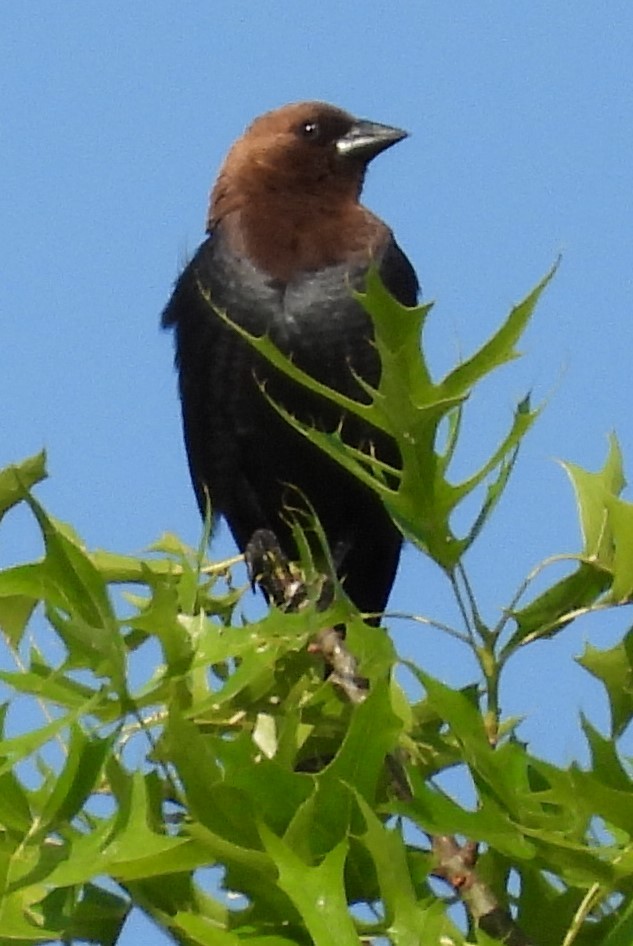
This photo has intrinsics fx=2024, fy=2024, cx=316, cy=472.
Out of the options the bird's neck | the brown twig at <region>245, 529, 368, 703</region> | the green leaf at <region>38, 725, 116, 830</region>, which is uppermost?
the bird's neck

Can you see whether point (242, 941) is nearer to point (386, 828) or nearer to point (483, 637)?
point (386, 828)

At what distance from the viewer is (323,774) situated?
66.9 inches

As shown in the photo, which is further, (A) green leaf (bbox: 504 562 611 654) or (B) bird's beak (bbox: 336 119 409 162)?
(B) bird's beak (bbox: 336 119 409 162)

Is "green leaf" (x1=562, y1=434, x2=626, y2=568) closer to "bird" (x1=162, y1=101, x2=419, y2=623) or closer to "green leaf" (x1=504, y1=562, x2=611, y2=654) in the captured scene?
"green leaf" (x1=504, y1=562, x2=611, y2=654)

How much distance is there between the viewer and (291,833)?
167cm

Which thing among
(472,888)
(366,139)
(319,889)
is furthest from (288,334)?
(319,889)

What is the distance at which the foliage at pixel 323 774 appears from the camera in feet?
5.52

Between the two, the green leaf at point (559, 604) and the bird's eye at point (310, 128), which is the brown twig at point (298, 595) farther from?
the bird's eye at point (310, 128)

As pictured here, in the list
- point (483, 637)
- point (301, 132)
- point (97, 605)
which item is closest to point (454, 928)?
point (483, 637)

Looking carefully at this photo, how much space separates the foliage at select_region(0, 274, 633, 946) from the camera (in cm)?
168

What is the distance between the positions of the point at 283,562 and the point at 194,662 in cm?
157

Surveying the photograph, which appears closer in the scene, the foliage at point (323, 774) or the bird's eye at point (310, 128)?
the foliage at point (323, 774)

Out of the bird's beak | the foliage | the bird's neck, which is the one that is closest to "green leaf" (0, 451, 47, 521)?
the foliage

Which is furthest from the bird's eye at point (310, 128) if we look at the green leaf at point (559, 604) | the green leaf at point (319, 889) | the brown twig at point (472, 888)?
the green leaf at point (319, 889)
